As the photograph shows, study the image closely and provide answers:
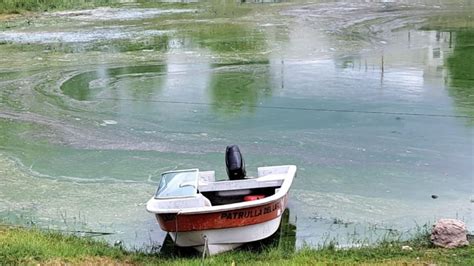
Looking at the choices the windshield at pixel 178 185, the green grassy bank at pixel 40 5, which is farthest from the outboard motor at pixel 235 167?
the green grassy bank at pixel 40 5

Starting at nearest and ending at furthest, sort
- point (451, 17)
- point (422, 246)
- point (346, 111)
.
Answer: point (422, 246) < point (346, 111) < point (451, 17)

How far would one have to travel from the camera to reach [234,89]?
39.3ft

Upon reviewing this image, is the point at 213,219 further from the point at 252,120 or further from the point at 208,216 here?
the point at 252,120

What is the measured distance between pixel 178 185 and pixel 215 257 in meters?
0.86

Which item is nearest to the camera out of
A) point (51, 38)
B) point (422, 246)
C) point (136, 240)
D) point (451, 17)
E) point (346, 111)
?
point (422, 246)

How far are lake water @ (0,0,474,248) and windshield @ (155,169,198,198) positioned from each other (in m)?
0.45

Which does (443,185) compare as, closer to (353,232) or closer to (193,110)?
(353,232)

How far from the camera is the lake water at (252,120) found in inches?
263

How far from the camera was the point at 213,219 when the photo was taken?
212 inches

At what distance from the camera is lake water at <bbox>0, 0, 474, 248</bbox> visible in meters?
6.68

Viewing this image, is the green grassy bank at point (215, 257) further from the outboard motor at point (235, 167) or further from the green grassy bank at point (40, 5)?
the green grassy bank at point (40, 5)

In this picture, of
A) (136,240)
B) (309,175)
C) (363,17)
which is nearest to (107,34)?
(363,17)

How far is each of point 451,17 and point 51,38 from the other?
11.9 m

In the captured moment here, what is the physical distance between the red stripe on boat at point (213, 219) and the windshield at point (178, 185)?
344 millimetres
